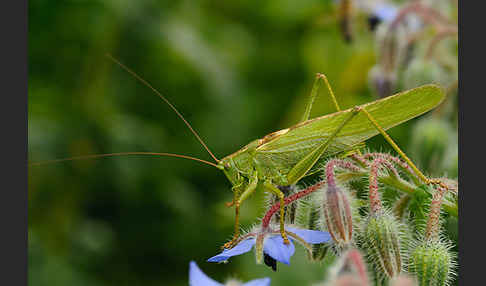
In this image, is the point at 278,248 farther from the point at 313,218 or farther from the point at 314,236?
the point at 313,218

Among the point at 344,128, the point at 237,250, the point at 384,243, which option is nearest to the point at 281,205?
the point at 237,250

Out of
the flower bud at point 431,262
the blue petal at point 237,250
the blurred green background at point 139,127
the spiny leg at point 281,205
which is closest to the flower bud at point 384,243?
the flower bud at point 431,262

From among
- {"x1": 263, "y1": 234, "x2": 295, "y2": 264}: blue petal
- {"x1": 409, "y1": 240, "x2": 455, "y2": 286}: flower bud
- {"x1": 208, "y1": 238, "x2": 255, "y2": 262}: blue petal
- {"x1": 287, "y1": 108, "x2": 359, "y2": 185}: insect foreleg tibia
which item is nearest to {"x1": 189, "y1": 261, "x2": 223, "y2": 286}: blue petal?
{"x1": 208, "y1": 238, "x2": 255, "y2": 262}: blue petal

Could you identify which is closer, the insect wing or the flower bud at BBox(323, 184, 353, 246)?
the flower bud at BBox(323, 184, 353, 246)

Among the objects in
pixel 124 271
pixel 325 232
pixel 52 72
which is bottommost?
pixel 325 232

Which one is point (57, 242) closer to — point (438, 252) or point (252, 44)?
point (252, 44)

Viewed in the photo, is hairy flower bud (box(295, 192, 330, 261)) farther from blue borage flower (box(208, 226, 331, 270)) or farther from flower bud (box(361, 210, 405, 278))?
flower bud (box(361, 210, 405, 278))

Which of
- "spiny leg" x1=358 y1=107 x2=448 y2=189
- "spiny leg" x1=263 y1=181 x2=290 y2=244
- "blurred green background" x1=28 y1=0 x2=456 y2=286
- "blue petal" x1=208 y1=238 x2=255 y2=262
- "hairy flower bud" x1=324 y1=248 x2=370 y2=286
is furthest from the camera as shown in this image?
"blurred green background" x1=28 y1=0 x2=456 y2=286

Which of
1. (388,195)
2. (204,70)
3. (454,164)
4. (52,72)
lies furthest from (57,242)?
(454,164)
